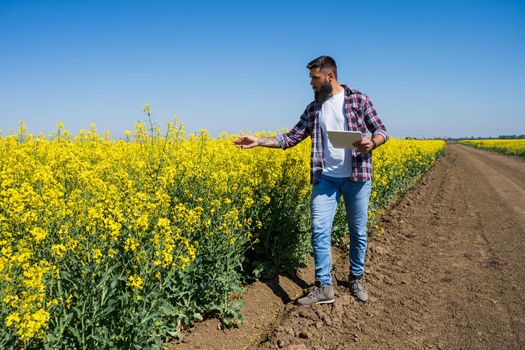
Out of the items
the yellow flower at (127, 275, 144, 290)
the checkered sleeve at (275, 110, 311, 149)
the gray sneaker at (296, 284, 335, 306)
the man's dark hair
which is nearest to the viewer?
the yellow flower at (127, 275, 144, 290)

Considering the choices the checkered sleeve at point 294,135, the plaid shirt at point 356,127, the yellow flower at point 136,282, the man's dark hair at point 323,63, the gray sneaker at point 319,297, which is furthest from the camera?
the checkered sleeve at point 294,135

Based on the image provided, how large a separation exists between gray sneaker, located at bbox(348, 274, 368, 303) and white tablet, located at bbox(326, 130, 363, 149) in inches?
62.4

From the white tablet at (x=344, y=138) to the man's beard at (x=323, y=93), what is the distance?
618 mm

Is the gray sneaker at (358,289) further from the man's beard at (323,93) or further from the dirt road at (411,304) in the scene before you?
the man's beard at (323,93)

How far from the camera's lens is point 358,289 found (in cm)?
441

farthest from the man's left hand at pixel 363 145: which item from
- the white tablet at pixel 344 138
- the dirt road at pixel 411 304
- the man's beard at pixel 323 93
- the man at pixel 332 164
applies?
the dirt road at pixel 411 304

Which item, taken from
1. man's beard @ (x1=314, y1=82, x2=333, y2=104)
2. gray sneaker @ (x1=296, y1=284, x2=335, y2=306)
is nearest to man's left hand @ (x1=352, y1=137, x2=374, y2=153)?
man's beard @ (x1=314, y1=82, x2=333, y2=104)

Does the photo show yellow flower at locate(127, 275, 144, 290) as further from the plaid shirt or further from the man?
the plaid shirt

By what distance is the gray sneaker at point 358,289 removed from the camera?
4352 millimetres

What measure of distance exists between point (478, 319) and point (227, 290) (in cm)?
245

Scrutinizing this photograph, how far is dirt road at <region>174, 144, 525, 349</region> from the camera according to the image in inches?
143

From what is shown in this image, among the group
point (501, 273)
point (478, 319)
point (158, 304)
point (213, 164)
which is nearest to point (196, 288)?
point (158, 304)

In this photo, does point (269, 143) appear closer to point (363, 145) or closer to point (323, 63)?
point (323, 63)

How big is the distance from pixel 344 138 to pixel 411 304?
2.02m
